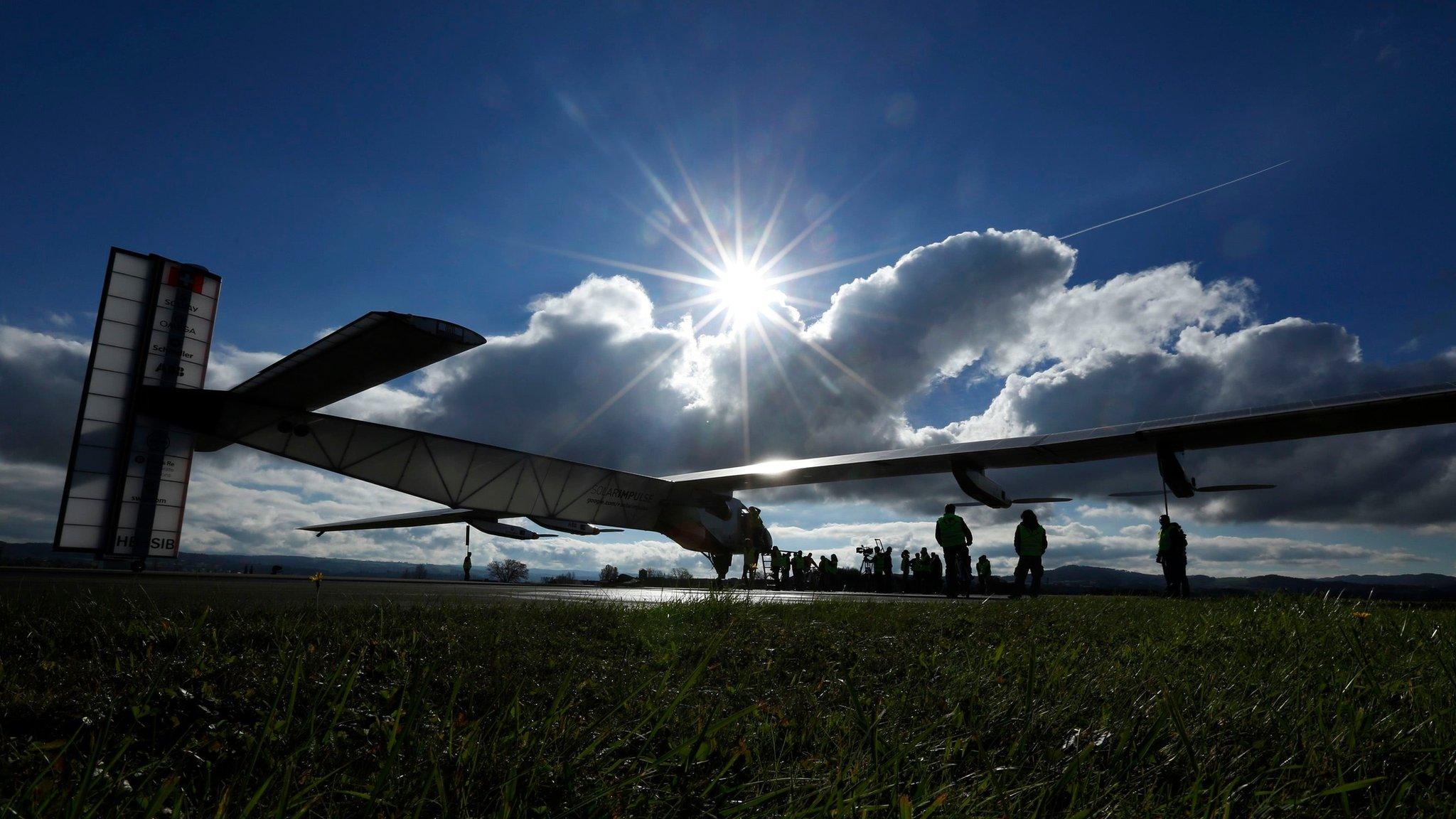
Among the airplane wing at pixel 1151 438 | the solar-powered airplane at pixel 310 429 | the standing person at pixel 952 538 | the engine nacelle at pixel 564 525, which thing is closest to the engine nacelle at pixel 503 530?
the engine nacelle at pixel 564 525

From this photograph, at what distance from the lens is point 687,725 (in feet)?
7.39

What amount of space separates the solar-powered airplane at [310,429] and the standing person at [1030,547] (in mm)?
813

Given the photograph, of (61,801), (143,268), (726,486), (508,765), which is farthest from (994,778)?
(726,486)

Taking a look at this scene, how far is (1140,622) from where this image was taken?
580cm

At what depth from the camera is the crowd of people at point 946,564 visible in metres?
14.9

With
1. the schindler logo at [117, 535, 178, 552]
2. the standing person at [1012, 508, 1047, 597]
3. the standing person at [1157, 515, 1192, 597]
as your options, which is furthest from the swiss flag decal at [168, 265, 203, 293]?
the standing person at [1157, 515, 1192, 597]

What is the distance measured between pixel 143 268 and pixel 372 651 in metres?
15.4

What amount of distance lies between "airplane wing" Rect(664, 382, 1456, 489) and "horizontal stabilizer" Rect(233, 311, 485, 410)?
38.5 ft

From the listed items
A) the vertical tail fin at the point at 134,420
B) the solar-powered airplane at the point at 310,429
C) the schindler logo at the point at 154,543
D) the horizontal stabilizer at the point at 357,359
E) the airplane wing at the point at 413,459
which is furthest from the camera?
the airplane wing at the point at 413,459

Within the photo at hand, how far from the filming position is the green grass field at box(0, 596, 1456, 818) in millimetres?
1594

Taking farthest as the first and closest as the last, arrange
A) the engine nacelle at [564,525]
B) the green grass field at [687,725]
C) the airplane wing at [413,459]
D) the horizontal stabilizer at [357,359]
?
the engine nacelle at [564,525]
the airplane wing at [413,459]
the horizontal stabilizer at [357,359]
the green grass field at [687,725]

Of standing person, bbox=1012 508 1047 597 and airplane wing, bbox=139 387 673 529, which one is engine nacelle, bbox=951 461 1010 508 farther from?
airplane wing, bbox=139 387 673 529

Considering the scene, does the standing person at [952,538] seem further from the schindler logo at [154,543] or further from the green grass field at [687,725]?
the schindler logo at [154,543]

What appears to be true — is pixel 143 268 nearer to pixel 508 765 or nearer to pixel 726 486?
pixel 726 486
